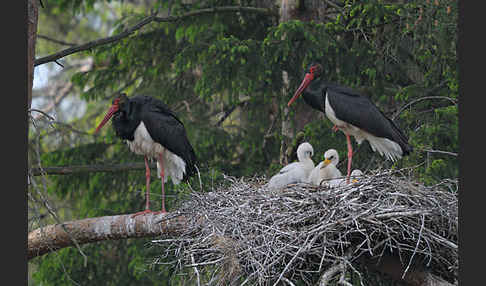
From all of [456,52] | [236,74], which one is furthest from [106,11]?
[456,52]

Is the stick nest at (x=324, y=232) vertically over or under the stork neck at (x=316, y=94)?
under

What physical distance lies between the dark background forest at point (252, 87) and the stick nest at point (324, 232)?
1.17 meters

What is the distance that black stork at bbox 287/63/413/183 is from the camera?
6395 millimetres

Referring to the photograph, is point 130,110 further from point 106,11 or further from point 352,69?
point 106,11

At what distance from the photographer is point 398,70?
26.4 ft

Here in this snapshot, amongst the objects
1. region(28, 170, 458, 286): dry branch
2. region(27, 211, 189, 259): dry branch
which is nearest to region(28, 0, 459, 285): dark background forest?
region(27, 211, 189, 259): dry branch

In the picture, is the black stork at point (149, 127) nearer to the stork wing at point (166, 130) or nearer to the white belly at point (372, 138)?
the stork wing at point (166, 130)

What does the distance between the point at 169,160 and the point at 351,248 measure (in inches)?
118

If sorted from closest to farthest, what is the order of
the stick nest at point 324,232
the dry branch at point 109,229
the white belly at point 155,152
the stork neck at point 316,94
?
the stick nest at point 324,232, the dry branch at point 109,229, the stork neck at point 316,94, the white belly at point 155,152

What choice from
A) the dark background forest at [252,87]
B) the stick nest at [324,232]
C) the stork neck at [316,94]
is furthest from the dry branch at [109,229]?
the stork neck at [316,94]

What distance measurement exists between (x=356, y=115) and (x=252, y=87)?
6.58ft

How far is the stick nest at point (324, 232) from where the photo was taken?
15.7 ft

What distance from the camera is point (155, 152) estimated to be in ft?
23.9

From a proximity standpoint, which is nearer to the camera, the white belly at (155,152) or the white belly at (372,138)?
the white belly at (372,138)
